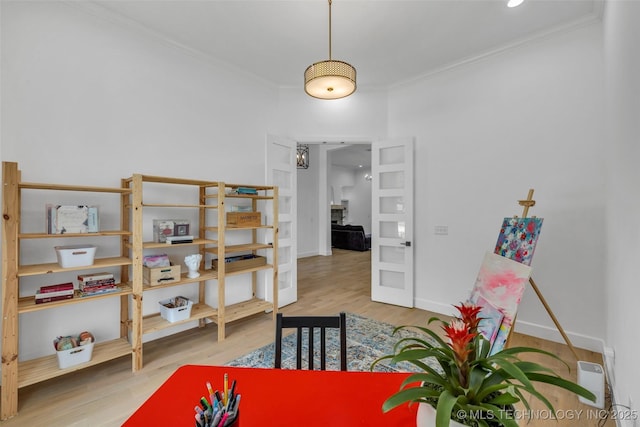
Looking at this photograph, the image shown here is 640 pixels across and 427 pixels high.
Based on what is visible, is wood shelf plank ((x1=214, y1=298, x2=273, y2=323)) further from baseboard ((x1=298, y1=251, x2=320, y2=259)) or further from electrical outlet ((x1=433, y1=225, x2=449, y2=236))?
baseboard ((x1=298, y1=251, x2=320, y2=259))

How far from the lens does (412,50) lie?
11.4ft

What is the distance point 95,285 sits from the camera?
2463mm

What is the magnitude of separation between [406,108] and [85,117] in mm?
3844

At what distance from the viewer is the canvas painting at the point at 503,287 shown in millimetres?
2096

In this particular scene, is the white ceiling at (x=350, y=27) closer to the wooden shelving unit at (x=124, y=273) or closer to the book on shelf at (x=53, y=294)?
the wooden shelving unit at (x=124, y=273)

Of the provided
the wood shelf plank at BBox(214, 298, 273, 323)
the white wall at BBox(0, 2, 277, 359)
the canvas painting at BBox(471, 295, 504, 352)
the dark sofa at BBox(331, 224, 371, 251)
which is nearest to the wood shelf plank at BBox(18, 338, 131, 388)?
the white wall at BBox(0, 2, 277, 359)

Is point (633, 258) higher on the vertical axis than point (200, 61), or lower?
lower

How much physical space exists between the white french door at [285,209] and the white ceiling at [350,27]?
3.65 ft

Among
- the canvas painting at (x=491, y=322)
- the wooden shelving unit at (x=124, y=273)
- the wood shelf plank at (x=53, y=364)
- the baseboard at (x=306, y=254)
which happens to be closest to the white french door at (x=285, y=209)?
the wooden shelving unit at (x=124, y=273)

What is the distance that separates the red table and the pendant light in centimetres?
224

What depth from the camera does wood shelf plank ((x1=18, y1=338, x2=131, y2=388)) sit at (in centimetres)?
214

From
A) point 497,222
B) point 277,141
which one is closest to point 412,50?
point 277,141

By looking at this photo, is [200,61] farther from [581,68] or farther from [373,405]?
[581,68]

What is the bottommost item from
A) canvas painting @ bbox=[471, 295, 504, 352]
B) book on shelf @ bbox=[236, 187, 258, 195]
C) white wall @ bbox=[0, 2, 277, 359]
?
canvas painting @ bbox=[471, 295, 504, 352]
